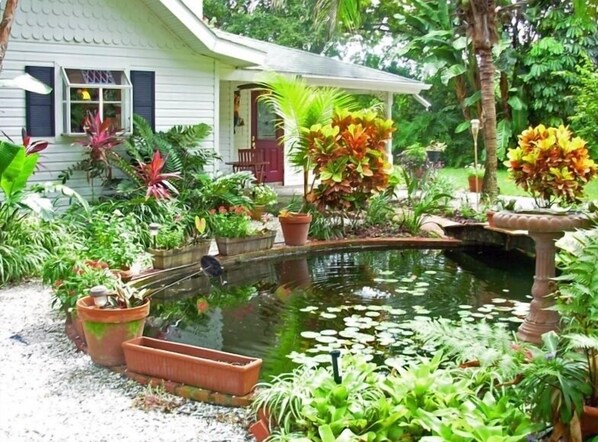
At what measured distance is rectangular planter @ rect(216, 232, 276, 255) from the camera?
31.3 feet

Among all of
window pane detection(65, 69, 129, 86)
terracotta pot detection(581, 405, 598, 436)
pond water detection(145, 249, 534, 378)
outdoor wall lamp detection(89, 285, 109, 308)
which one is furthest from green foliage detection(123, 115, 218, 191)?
terracotta pot detection(581, 405, 598, 436)

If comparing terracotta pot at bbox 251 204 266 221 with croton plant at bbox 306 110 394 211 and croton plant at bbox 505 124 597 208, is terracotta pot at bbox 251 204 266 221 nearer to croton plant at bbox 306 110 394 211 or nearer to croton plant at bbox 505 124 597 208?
croton plant at bbox 306 110 394 211

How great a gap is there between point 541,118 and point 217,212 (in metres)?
16.0

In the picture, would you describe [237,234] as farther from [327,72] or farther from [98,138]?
[327,72]

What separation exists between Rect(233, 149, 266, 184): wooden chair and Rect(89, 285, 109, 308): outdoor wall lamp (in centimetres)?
874

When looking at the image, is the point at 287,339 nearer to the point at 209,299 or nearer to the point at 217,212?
the point at 209,299

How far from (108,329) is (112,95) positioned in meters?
7.25

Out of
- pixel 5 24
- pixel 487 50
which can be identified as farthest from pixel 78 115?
pixel 487 50

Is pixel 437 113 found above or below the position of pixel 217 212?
above

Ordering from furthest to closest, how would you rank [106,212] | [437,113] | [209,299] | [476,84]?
[437,113]
[476,84]
[106,212]
[209,299]

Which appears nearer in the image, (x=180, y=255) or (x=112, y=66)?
(x=180, y=255)

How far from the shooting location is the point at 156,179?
10398mm

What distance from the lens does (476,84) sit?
22203 mm

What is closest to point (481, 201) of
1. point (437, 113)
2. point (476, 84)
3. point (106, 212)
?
point (106, 212)
